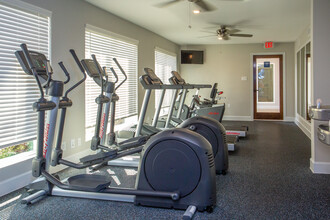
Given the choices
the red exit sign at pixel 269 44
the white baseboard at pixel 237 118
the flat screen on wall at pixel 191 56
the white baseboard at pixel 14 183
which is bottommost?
the white baseboard at pixel 14 183

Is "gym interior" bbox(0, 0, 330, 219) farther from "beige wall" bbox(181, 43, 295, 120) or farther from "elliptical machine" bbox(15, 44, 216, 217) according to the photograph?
"beige wall" bbox(181, 43, 295, 120)

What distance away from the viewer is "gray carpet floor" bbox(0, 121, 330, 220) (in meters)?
2.47

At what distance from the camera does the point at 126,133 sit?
4.92 m

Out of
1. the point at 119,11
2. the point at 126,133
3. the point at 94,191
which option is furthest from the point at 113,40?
the point at 94,191

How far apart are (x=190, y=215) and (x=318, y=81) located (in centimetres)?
252

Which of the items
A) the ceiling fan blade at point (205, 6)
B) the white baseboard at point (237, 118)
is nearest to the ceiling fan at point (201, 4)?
the ceiling fan blade at point (205, 6)

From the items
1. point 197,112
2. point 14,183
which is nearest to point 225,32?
point 197,112

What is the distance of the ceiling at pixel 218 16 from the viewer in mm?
4770

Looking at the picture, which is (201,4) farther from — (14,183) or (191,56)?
(191,56)

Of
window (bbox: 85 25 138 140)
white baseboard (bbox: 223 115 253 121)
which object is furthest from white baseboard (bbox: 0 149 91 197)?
white baseboard (bbox: 223 115 253 121)

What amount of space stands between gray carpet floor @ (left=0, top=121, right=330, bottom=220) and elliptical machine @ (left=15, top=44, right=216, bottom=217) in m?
0.09

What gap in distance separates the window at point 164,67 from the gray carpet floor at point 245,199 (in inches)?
148

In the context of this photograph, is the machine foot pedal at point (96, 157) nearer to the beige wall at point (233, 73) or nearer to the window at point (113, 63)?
the window at point (113, 63)

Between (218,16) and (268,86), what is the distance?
442 centimetres
